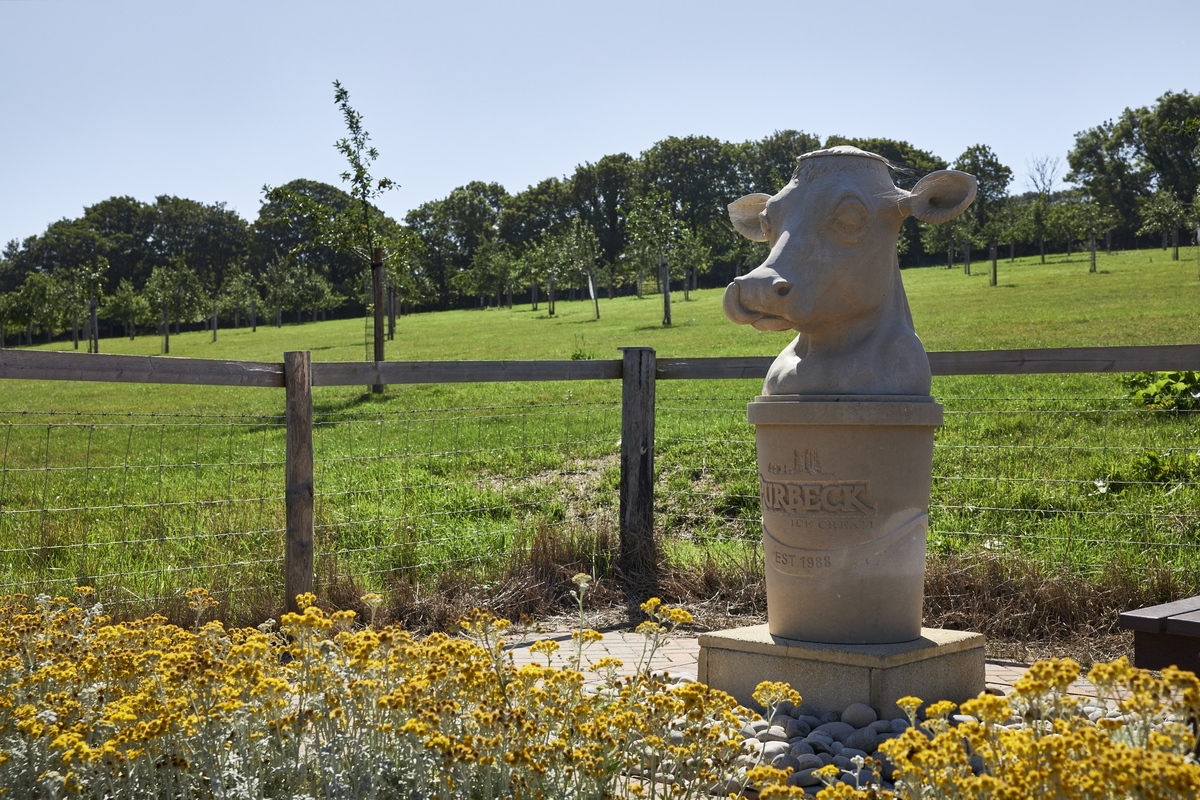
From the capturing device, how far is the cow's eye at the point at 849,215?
4.48m

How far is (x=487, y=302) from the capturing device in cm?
6775

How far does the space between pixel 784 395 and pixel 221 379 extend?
3119 mm

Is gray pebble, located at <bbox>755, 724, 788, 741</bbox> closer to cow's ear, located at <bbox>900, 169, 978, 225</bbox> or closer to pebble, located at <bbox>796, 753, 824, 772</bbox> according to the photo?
pebble, located at <bbox>796, 753, 824, 772</bbox>

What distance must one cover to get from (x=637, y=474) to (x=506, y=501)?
2465mm

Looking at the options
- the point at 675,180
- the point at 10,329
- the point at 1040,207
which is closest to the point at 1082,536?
the point at 1040,207

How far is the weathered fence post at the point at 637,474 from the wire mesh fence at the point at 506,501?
0.95ft

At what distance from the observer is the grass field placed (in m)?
6.49

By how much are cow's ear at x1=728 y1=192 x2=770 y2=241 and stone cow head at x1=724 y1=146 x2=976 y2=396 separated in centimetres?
47

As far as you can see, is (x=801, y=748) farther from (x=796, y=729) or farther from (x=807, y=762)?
(x=796, y=729)

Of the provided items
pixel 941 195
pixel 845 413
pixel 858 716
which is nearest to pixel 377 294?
pixel 941 195

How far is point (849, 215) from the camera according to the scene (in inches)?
177

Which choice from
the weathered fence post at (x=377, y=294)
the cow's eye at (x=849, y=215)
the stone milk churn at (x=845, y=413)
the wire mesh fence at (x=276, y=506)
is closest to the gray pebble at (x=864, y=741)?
the stone milk churn at (x=845, y=413)

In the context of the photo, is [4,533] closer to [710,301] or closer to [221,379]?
[221,379]

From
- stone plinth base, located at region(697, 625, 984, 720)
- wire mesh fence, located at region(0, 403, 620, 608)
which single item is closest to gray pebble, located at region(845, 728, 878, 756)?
stone plinth base, located at region(697, 625, 984, 720)
